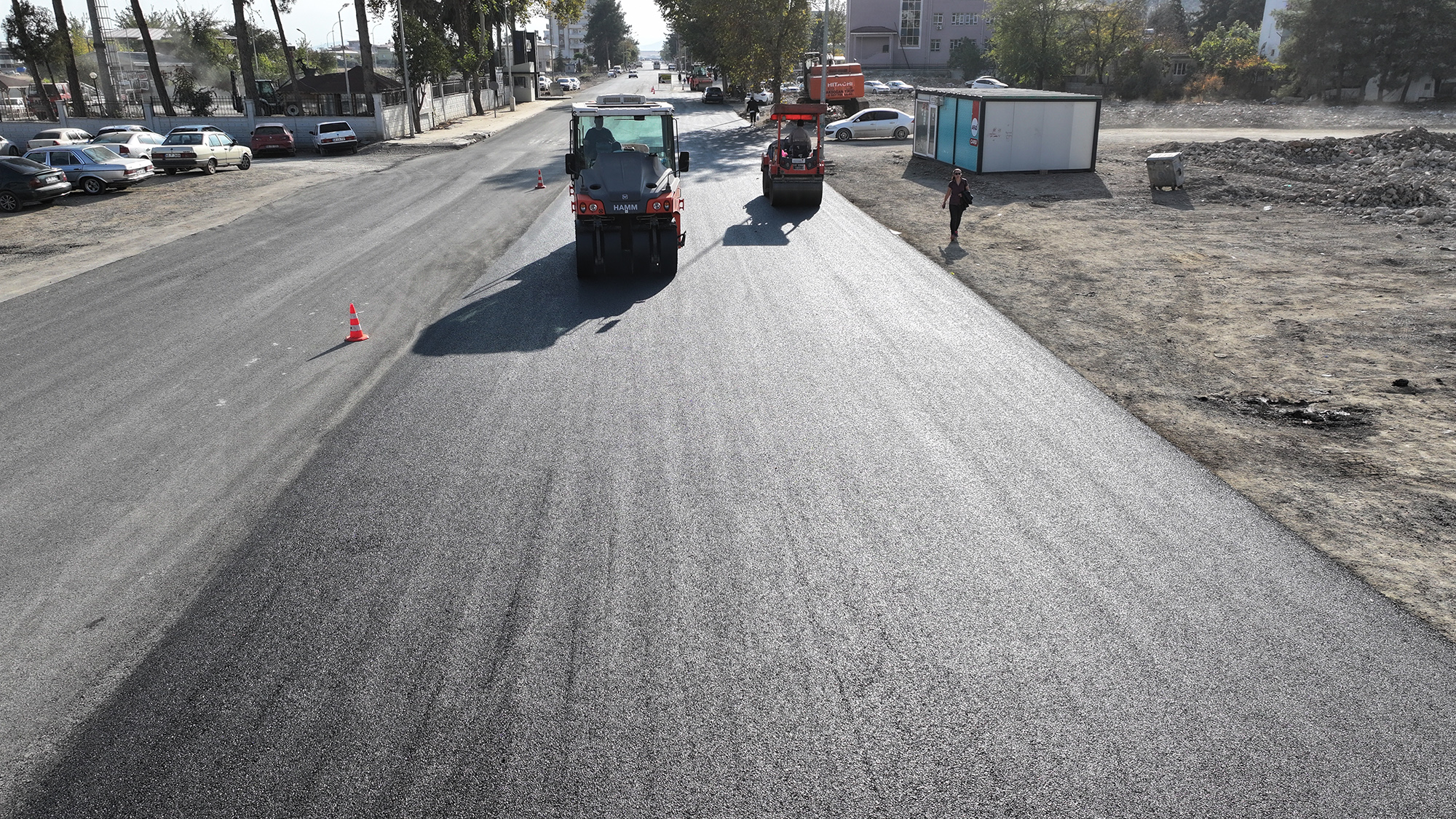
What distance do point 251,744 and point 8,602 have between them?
9.92 feet

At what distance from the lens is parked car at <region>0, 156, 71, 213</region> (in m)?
25.0

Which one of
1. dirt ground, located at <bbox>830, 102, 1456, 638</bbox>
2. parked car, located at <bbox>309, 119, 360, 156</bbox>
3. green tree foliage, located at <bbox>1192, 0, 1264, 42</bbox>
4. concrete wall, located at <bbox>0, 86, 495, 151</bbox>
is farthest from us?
green tree foliage, located at <bbox>1192, 0, 1264, 42</bbox>

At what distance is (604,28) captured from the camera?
164625 millimetres

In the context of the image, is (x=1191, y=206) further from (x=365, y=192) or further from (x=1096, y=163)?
(x=365, y=192)

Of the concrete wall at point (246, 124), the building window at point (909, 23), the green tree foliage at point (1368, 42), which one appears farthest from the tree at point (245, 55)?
the building window at point (909, 23)

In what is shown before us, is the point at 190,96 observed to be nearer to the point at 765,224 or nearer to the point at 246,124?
the point at 246,124

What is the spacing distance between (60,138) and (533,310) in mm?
32017

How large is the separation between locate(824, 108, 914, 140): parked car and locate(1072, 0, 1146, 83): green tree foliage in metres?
34.9

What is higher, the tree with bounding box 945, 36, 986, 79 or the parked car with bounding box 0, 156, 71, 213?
the tree with bounding box 945, 36, 986, 79

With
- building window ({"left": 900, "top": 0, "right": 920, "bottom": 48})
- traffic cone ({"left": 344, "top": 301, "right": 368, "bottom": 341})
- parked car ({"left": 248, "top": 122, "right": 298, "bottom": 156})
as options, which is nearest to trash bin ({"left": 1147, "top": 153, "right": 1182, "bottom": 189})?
traffic cone ({"left": 344, "top": 301, "right": 368, "bottom": 341})

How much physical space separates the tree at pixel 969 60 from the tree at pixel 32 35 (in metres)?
76.1

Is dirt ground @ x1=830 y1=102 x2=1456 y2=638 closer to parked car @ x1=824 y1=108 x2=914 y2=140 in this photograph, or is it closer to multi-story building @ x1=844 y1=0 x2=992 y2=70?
parked car @ x1=824 y1=108 x2=914 y2=140

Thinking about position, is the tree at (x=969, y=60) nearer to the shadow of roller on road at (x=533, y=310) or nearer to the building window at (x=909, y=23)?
the building window at (x=909, y=23)

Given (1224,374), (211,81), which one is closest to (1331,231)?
(1224,374)
